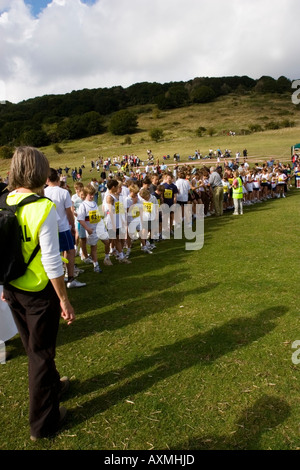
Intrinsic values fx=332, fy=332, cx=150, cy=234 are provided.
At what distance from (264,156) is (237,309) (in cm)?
4316

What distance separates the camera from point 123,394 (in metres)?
3.58

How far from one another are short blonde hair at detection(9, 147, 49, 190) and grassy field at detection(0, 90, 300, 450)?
2312 millimetres

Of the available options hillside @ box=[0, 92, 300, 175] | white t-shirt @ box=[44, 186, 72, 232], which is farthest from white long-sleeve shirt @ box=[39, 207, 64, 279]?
hillside @ box=[0, 92, 300, 175]

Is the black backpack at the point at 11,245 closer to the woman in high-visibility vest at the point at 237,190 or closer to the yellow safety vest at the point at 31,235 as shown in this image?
the yellow safety vest at the point at 31,235

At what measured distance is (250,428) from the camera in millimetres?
3047

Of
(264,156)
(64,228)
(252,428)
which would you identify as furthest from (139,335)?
(264,156)

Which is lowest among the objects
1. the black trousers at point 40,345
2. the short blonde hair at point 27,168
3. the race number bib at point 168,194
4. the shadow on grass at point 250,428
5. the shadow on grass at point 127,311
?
the shadow on grass at point 250,428

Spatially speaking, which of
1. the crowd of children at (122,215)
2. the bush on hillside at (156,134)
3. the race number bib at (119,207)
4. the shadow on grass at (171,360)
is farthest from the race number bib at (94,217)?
the bush on hillside at (156,134)

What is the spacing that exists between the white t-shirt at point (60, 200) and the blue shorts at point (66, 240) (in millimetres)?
100

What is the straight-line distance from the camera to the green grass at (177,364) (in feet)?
10.0

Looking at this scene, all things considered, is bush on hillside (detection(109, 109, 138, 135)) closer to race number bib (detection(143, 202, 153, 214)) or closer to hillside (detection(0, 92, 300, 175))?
hillside (detection(0, 92, 300, 175))

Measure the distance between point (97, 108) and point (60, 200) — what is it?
129 meters

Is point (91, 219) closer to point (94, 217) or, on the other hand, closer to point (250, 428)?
point (94, 217)

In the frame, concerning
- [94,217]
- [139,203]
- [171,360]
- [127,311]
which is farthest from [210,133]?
[171,360]
